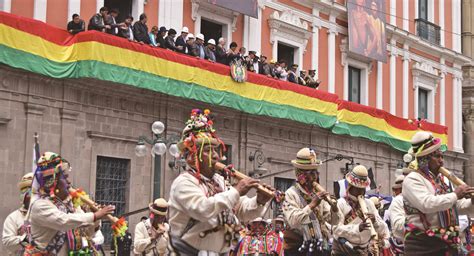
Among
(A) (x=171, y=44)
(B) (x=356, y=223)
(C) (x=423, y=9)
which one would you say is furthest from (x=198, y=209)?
(C) (x=423, y=9)

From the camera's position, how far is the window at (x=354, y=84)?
28.7m

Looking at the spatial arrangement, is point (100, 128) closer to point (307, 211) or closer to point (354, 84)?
point (307, 211)

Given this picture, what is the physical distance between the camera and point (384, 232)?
39.4ft

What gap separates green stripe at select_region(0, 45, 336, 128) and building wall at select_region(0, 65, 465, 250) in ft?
1.74

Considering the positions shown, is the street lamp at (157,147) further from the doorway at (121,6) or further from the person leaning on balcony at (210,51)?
the doorway at (121,6)

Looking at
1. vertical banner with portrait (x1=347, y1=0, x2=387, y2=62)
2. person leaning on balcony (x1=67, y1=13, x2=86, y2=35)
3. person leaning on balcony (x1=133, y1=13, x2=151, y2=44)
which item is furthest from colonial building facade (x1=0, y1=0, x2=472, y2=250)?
person leaning on balcony (x1=133, y1=13, x2=151, y2=44)

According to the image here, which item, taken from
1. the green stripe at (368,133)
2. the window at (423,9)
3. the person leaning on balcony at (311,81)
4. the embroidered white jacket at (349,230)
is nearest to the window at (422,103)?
the window at (423,9)

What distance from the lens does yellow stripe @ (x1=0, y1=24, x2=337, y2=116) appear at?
16938 mm

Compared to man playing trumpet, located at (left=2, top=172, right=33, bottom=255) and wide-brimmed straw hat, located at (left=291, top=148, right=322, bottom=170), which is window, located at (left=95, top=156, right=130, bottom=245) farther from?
wide-brimmed straw hat, located at (left=291, top=148, right=322, bottom=170)

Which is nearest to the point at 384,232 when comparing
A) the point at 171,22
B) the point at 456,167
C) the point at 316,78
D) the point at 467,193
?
the point at 467,193

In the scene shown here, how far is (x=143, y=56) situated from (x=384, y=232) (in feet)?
28.0

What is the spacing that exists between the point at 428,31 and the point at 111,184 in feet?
57.9

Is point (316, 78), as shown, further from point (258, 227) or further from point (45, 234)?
point (45, 234)

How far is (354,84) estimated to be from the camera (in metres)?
28.9
